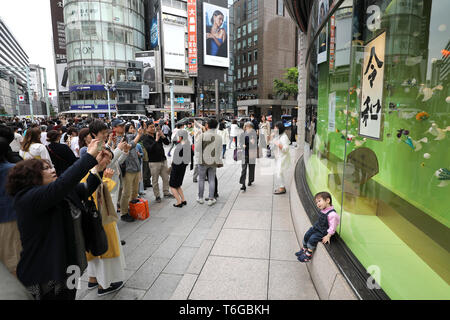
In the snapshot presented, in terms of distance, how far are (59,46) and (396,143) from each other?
7763cm

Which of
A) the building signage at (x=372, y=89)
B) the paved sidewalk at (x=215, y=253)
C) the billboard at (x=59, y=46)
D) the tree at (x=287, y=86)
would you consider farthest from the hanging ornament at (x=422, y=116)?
the billboard at (x=59, y=46)

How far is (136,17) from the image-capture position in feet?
170

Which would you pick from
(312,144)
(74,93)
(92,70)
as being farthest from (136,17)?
(312,144)

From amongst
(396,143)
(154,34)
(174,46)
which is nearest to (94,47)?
(154,34)

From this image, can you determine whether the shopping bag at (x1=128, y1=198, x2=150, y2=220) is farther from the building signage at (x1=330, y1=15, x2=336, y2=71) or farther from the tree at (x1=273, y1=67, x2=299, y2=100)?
the tree at (x1=273, y1=67, x2=299, y2=100)

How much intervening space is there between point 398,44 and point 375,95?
1.73 feet

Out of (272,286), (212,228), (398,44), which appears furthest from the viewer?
(212,228)

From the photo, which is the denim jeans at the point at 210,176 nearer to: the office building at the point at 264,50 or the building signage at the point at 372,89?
the building signage at the point at 372,89

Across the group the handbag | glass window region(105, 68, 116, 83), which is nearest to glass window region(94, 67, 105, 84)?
glass window region(105, 68, 116, 83)

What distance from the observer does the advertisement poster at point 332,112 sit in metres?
4.20

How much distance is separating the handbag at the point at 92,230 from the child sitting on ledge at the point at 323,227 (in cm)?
233

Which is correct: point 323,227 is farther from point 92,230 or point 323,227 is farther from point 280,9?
point 280,9

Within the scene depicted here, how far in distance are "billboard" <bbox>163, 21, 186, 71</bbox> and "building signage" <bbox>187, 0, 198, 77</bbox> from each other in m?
1.72
